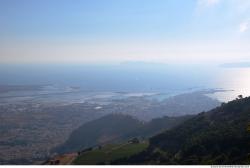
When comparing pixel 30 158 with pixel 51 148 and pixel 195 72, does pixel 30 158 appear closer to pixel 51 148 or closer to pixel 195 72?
pixel 51 148

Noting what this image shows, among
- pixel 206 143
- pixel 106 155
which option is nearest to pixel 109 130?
pixel 106 155

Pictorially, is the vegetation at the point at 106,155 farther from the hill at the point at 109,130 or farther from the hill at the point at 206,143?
the hill at the point at 109,130

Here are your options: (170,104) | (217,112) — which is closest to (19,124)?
(170,104)

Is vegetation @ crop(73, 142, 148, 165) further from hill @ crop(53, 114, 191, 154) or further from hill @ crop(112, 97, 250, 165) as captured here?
hill @ crop(53, 114, 191, 154)

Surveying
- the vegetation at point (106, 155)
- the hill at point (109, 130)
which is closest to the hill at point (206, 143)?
the vegetation at point (106, 155)

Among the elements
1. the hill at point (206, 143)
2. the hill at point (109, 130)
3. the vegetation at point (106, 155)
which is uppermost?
the hill at point (206, 143)
